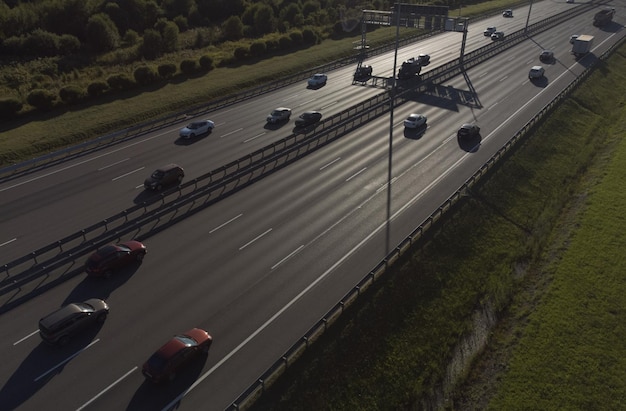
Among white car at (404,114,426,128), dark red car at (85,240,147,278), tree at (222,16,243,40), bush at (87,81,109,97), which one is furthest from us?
tree at (222,16,243,40)

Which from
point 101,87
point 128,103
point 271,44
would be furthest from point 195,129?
point 271,44

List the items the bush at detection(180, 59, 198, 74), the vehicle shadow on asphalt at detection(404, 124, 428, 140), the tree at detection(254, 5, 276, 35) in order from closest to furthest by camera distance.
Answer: the vehicle shadow on asphalt at detection(404, 124, 428, 140)
the bush at detection(180, 59, 198, 74)
the tree at detection(254, 5, 276, 35)

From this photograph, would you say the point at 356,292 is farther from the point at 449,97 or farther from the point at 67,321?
the point at 449,97

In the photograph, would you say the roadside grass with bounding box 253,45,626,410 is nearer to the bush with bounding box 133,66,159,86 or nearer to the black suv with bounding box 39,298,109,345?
the black suv with bounding box 39,298,109,345

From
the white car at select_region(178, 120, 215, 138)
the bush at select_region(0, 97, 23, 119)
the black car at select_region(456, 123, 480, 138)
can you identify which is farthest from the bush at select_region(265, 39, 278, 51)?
the black car at select_region(456, 123, 480, 138)

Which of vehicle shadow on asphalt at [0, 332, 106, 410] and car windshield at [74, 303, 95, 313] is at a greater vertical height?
car windshield at [74, 303, 95, 313]

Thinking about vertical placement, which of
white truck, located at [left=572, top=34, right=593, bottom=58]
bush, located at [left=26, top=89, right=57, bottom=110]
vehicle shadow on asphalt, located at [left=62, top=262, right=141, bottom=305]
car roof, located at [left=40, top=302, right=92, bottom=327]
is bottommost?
white truck, located at [left=572, top=34, right=593, bottom=58]

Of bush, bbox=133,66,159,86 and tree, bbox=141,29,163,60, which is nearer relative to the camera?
bush, bbox=133,66,159,86
